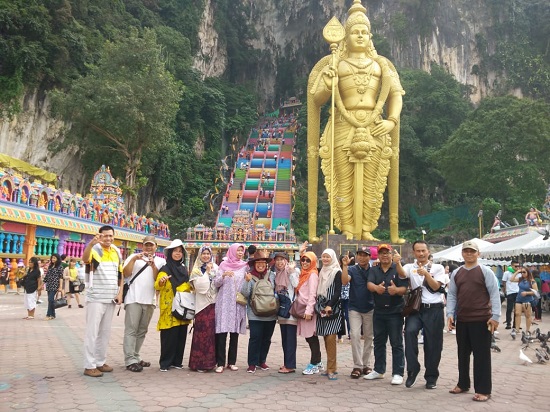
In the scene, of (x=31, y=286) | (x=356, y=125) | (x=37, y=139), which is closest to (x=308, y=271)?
(x=31, y=286)

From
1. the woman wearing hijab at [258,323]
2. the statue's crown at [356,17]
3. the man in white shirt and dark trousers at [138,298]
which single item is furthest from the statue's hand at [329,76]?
the man in white shirt and dark trousers at [138,298]

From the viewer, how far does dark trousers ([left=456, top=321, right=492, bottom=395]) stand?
11.1ft

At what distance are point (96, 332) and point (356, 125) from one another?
8.26 metres

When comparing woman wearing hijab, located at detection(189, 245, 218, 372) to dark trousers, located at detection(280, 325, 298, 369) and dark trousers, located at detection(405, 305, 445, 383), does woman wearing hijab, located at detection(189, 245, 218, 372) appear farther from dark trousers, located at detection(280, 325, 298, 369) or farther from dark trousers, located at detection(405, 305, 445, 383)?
dark trousers, located at detection(405, 305, 445, 383)

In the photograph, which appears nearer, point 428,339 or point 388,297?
point 428,339

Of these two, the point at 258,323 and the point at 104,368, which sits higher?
the point at 258,323

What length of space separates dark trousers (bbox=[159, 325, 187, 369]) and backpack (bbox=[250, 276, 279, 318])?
0.64 metres

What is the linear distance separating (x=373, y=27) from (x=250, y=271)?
35.6 metres

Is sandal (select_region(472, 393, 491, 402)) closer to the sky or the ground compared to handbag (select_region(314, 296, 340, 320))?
closer to the ground

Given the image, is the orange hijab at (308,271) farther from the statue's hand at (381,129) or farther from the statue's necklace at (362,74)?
the statue's necklace at (362,74)

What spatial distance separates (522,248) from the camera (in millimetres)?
10398

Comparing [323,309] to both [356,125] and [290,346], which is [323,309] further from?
[356,125]

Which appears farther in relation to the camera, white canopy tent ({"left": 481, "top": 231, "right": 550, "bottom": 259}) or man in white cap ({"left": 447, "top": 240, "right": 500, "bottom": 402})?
white canopy tent ({"left": 481, "top": 231, "right": 550, "bottom": 259})

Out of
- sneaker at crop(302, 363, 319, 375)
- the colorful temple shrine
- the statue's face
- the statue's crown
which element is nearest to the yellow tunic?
sneaker at crop(302, 363, 319, 375)
